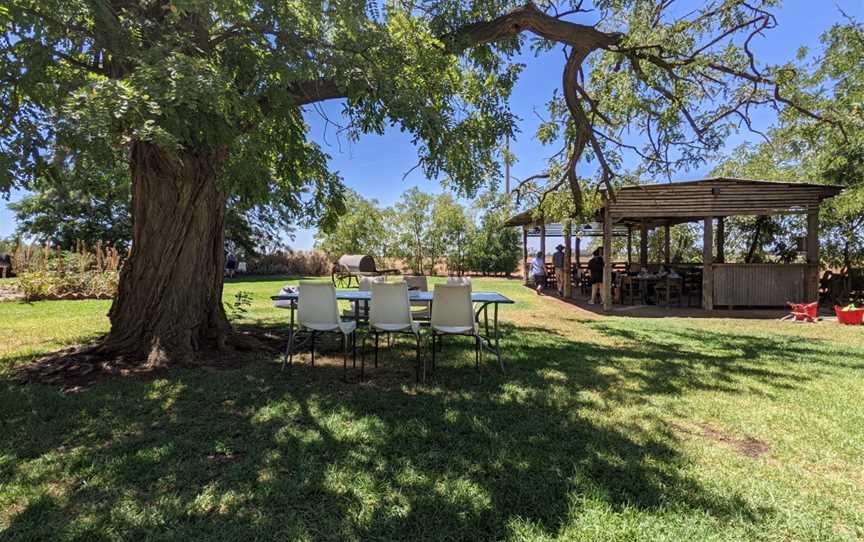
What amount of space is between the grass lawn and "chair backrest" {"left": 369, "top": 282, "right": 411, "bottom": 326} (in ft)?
2.06

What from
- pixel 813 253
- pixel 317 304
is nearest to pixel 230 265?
pixel 317 304

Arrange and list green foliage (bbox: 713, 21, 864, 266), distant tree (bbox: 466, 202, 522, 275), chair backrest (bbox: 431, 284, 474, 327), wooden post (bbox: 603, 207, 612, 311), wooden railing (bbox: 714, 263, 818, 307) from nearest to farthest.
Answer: chair backrest (bbox: 431, 284, 474, 327)
green foliage (bbox: 713, 21, 864, 266)
wooden post (bbox: 603, 207, 612, 311)
wooden railing (bbox: 714, 263, 818, 307)
distant tree (bbox: 466, 202, 522, 275)

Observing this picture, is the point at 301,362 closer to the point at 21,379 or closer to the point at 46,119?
the point at 21,379

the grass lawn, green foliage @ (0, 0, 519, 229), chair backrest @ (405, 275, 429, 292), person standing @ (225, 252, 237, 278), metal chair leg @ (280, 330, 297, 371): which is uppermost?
green foliage @ (0, 0, 519, 229)

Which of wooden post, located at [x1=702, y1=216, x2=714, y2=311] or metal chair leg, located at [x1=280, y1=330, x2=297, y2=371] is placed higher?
wooden post, located at [x1=702, y1=216, x2=714, y2=311]

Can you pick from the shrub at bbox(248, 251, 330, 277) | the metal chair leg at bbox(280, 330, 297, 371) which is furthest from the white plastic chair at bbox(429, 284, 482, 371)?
the shrub at bbox(248, 251, 330, 277)

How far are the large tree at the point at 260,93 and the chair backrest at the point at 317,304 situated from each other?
4.19 feet

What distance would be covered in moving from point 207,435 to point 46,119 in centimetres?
257

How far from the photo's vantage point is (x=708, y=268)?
10289 millimetres

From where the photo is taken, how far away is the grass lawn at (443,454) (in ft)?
6.83

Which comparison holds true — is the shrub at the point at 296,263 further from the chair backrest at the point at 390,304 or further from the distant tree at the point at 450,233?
the chair backrest at the point at 390,304

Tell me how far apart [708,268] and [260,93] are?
10.6 m

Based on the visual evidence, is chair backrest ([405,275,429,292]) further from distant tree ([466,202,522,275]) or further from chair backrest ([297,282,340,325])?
distant tree ([466,202,522,275])

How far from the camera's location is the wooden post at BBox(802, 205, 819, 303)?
10.0 m
